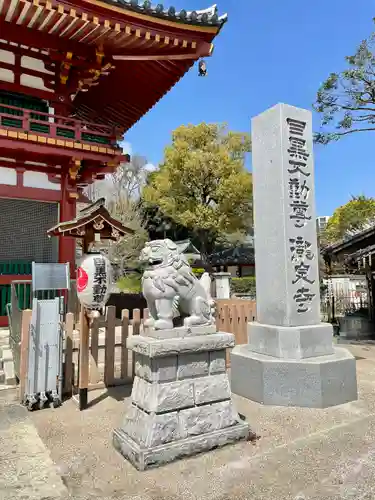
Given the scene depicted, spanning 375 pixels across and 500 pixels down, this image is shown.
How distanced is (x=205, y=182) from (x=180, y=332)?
71.9ft

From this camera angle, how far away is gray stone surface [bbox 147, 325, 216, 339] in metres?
3.40

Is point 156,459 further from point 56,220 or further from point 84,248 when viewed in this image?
point 56,220

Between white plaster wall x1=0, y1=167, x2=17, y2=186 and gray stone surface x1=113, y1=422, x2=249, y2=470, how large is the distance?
7577mm

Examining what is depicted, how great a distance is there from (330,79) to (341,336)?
8142 millimetres

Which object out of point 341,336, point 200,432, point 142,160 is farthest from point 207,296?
point 142,160

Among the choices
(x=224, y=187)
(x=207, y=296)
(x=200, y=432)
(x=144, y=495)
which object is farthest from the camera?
(x=224, y=187)

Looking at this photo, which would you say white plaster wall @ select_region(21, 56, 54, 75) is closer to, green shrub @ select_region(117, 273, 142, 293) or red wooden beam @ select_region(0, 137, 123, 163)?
red wooden beam @ select_region(0, 137, 123, 163)

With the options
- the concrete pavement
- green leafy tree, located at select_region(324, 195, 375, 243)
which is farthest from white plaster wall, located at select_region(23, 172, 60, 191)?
green leafy tree, located at select_region(324, 195, 375, 243)

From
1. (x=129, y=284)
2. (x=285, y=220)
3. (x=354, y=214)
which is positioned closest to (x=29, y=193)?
(x=285, y=220)

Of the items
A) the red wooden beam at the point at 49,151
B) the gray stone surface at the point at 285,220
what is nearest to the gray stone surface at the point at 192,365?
the gray stone surface at the point at 285,220

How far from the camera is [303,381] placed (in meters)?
4.46

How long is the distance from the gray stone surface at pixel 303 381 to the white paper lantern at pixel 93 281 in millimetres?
2228

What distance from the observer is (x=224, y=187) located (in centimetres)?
2392

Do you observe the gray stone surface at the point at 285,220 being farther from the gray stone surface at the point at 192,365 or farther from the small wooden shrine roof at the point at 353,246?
the small wooden shrine roof at the point at 353,246
